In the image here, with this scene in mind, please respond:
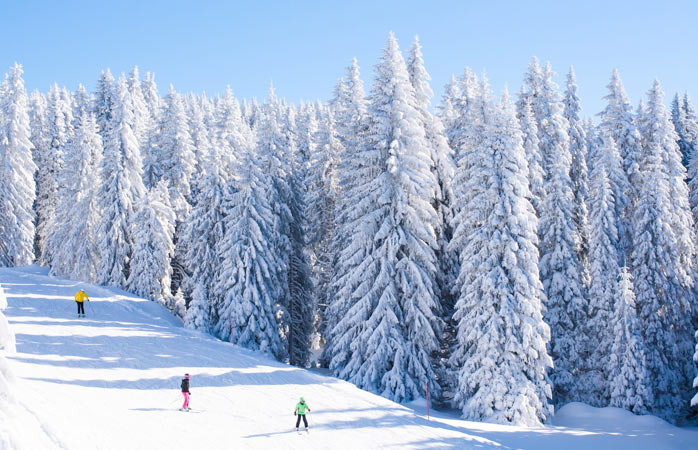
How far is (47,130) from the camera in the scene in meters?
65.4

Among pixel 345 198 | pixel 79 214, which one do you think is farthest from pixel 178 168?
pixel 345 198

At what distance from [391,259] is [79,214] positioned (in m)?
29.1

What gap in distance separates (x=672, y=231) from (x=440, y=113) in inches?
706

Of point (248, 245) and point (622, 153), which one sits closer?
point (248, 245)

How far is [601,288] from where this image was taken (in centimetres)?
3058

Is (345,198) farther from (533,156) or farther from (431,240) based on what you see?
(533,156)

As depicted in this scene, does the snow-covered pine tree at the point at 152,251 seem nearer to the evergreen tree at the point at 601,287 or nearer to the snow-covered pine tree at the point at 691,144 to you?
the evergreen tree at the point at 601,287

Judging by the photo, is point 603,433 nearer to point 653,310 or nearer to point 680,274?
point 653,310

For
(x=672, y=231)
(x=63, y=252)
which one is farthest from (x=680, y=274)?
(x=63, y=252)

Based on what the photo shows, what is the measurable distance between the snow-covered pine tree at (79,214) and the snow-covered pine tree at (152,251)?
20.0ft

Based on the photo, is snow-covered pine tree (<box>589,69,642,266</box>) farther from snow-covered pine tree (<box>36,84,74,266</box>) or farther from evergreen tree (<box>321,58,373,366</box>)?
snow-covered pine tree (<box>36,84,74,266</box>)

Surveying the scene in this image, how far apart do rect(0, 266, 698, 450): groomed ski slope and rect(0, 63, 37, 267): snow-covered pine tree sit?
18149 mm

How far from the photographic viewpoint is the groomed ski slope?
12.5 metres

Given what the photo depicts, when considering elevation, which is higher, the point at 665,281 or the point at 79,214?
the point at 79,214
